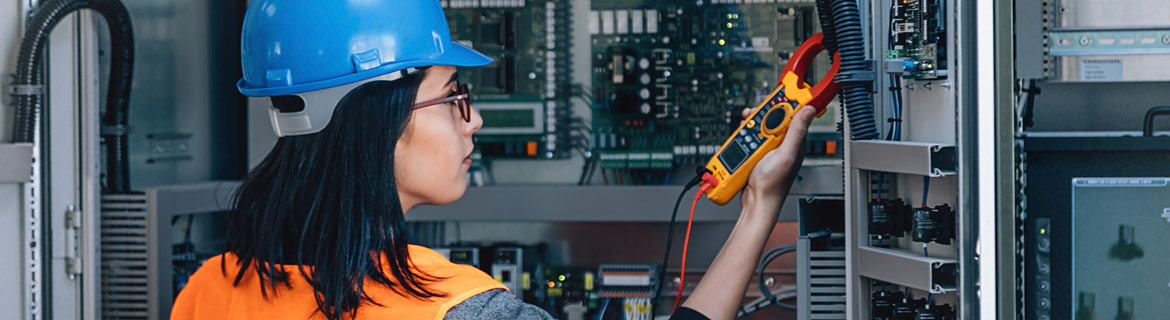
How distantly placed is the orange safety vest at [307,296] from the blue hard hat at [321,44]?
25cm

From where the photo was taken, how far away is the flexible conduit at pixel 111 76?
233 centimetres

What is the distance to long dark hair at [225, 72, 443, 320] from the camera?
1225mm

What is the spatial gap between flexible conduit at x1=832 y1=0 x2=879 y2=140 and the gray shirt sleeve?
779mm

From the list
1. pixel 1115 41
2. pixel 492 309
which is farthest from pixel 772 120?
pixel 492 309

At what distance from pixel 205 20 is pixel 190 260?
877mm

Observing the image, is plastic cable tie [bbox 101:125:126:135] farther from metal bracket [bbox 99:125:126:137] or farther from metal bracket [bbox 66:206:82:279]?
metal bracket [bbox 66:206:82:279]

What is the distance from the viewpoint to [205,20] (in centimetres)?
340

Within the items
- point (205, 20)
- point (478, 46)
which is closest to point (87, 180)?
point (205, 20)

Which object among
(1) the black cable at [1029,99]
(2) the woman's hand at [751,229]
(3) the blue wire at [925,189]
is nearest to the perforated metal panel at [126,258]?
(2) the woman's hand at [751,229]

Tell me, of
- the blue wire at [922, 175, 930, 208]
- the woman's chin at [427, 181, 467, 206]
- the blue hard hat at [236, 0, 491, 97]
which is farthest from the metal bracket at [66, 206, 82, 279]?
the blue wire at [922, 175, 930, 208]

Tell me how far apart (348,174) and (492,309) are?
26 centimetres

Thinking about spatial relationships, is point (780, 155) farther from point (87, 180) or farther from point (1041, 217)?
point (87, 180)

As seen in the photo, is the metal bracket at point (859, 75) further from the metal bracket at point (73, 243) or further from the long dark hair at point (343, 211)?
the metal bracket at point (73, 243)

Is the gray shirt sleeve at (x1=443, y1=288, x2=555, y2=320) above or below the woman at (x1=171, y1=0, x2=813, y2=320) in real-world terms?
below
